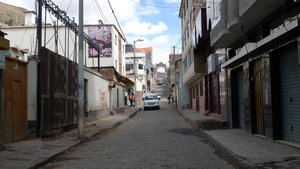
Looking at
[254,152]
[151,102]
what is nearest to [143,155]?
[254,152]

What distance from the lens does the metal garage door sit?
12.1m

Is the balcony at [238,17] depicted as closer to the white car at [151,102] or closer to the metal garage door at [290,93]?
the metal garage door at [290,93]

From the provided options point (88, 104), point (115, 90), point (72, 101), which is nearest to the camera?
point (72, 101)

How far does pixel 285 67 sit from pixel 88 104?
Result: 51.7 feet

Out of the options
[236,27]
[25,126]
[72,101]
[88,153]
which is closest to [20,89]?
[25,126]

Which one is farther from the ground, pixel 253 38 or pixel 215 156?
pixel 253 38

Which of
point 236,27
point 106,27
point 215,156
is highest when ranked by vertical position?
point 106,27

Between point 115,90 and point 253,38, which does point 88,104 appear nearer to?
point 253,38

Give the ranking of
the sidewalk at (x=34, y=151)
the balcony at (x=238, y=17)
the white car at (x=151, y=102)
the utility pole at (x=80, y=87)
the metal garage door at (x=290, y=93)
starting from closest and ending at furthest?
the sidewalk at (x=34, y=151) < the metal garage door at (x=290, y=93) < the balcony at (x=238, y=17) < the utility pole at (x=80, y=87) < the white car at (x=151, y=102)

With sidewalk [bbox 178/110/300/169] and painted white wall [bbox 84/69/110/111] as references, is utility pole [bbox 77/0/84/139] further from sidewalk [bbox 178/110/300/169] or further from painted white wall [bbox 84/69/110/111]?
painted white wall [bbox 84/69/110/111]

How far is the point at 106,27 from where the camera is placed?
48.8m

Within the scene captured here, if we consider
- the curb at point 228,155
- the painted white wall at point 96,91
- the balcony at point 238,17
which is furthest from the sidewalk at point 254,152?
the painted white wall at point 96,91

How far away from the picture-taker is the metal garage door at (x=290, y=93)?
475 inches

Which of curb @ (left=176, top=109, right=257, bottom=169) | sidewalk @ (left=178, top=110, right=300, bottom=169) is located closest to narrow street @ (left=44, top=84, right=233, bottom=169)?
curb @ (left=176, top=109, right=257, bottom=169)
